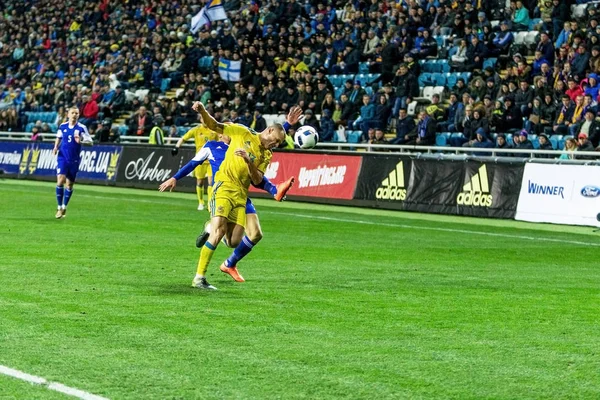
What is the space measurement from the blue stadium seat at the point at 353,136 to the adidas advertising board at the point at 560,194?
8.73m

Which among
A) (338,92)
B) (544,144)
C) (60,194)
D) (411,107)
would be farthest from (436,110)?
(60,194)

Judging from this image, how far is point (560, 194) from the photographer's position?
2338 centimetres

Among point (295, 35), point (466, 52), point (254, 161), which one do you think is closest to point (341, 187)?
point (466, 52)

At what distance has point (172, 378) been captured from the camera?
741cm

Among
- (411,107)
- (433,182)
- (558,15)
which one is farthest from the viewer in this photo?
(411,107)

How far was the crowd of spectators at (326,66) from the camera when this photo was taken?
92.9ft

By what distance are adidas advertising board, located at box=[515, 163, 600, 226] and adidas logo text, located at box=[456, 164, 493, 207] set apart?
3.27 ft

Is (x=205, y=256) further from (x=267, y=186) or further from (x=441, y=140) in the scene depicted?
(x=441, y=140)

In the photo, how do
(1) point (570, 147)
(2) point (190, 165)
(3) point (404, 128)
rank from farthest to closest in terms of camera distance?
(3) point (404, 128) < (1) point (570, 147) < (2) point (190, 165)

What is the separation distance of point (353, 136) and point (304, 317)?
22253 millimetres

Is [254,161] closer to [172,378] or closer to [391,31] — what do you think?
[172,378]

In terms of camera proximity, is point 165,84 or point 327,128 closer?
point 327,128

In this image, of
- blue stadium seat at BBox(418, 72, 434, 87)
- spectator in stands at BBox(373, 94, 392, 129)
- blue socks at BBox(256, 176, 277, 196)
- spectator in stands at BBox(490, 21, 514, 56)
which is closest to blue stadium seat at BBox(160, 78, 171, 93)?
blue stadium seat at BBox(418, 72, 434, 87)

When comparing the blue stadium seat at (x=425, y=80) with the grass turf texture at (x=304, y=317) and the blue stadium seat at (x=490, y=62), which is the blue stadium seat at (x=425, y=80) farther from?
the grass turf texture at (x=304, y=317)
